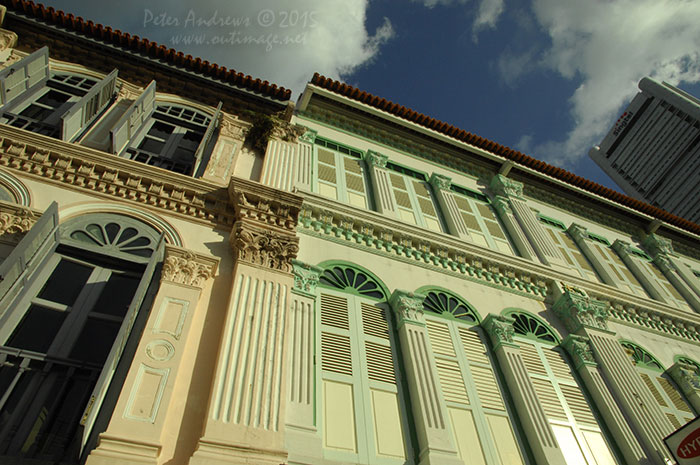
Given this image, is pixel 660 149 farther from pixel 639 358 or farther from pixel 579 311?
pixel 579 311

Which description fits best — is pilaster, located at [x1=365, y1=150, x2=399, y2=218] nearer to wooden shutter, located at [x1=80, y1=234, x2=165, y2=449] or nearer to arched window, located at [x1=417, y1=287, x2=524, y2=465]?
arched window, located at [x1=417, y1=287, x2=524, y2=465]

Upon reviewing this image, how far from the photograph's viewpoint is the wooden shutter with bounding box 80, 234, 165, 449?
12.8 feet

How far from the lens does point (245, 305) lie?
19.2 ft

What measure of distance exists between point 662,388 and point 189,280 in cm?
909

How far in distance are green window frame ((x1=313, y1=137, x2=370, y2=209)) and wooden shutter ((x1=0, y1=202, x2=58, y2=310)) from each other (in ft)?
16.4

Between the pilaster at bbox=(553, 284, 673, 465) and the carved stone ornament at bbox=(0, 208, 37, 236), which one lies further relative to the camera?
the pilaster at bbox=(553, 284, 673, 465)

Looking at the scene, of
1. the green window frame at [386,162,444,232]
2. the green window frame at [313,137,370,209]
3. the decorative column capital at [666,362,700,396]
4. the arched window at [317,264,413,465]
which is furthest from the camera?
the green window frame at [386,162,444,232]

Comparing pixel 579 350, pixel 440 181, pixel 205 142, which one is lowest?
pixel 579 350

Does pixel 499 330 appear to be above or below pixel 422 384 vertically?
above

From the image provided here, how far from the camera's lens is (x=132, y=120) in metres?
8.07

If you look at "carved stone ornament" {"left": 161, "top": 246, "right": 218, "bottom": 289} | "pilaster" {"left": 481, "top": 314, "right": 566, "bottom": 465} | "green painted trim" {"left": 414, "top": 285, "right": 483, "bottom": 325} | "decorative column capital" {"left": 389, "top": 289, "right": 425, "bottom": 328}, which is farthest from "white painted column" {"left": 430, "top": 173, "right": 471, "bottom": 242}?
"carved stone ornament" {"left": 161, "top": 246, "right": 218, "bottom": 289}

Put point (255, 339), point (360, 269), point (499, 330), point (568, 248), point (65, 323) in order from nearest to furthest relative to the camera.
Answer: point (65, 323) < point (255, 339) < point (499, 330) < point (360, 269) < point (568, 248)

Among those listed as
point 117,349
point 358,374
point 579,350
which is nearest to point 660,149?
point 579,350

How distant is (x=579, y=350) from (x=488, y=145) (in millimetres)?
6748
